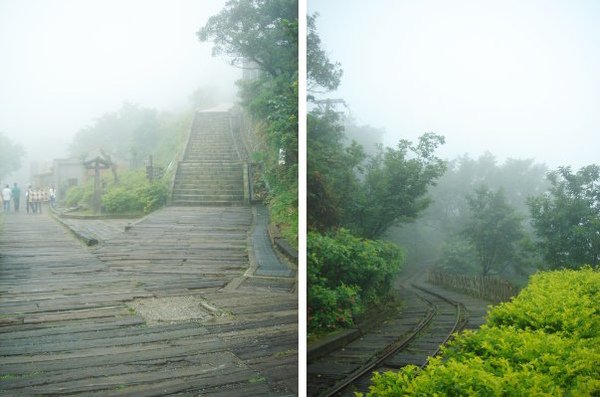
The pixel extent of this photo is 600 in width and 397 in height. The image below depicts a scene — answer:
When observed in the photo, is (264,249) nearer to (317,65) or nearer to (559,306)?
(317,65)

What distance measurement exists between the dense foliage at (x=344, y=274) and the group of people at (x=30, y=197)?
4.89 ft

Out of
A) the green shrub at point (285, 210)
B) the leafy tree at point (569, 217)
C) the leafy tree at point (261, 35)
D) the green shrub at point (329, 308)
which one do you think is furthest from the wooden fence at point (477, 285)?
the leafy tree at point (261, 35)

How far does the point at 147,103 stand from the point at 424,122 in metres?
1.63

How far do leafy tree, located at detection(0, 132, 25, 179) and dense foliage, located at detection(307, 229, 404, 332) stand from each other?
64.5 inches

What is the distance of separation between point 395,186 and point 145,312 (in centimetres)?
167

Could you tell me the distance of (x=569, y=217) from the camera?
204cm

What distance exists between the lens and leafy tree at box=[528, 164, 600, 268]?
1953mm

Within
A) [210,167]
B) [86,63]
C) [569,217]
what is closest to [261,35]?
[210,167]

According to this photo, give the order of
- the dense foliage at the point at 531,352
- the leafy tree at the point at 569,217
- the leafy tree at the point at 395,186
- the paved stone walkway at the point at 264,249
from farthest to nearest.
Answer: the leafy tree at the point at 395,186, the paved stone walkway at the point at 264,249, the leafy tree at the point at 569,217, the dense foliage at the point at 531,352

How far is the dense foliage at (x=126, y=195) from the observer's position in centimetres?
221

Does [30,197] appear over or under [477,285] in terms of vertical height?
over

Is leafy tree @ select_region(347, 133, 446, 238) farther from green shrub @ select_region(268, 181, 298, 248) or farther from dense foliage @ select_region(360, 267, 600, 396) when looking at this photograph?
dense foliage @ select_region(360, 267, 600, 396)

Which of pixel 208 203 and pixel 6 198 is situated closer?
pixel 6 198

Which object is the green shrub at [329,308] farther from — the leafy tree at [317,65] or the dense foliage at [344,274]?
the leafy tree at [317,65]
